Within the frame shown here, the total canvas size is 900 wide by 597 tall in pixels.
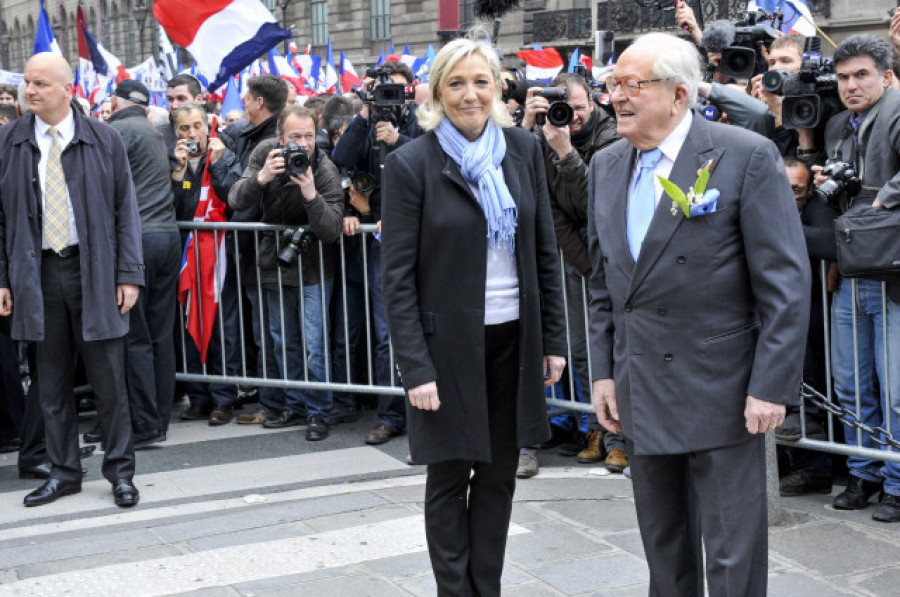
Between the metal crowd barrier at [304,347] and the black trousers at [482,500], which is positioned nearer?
the black trousers at [482,500]

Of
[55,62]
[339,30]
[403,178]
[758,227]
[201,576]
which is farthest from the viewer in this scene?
[339,30]

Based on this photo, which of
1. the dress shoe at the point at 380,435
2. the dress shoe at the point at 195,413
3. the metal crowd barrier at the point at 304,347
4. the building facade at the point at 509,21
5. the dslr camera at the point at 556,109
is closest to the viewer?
the dslr camera at the point at 556,109

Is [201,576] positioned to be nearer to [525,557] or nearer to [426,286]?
[525,557]

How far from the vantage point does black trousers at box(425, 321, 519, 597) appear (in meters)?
4.14

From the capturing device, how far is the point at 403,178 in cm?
402

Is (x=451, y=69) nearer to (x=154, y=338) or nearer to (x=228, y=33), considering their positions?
(x=154, y=338)

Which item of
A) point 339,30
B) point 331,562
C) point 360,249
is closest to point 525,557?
point 331,562

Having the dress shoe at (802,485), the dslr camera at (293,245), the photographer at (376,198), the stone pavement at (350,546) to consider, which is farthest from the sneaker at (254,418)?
the dress shoe at (802,485)

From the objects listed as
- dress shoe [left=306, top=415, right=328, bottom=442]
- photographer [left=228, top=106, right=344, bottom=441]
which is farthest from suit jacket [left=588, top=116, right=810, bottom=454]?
dress shoe [left=306, top=415, right=328, bottom=442]

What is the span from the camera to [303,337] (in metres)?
7.73

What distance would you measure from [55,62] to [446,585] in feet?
11.8

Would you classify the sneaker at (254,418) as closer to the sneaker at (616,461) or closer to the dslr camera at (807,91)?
the sneaker at (616,461)

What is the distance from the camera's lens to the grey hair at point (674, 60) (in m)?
3.47

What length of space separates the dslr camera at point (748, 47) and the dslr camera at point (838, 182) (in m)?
0.88
